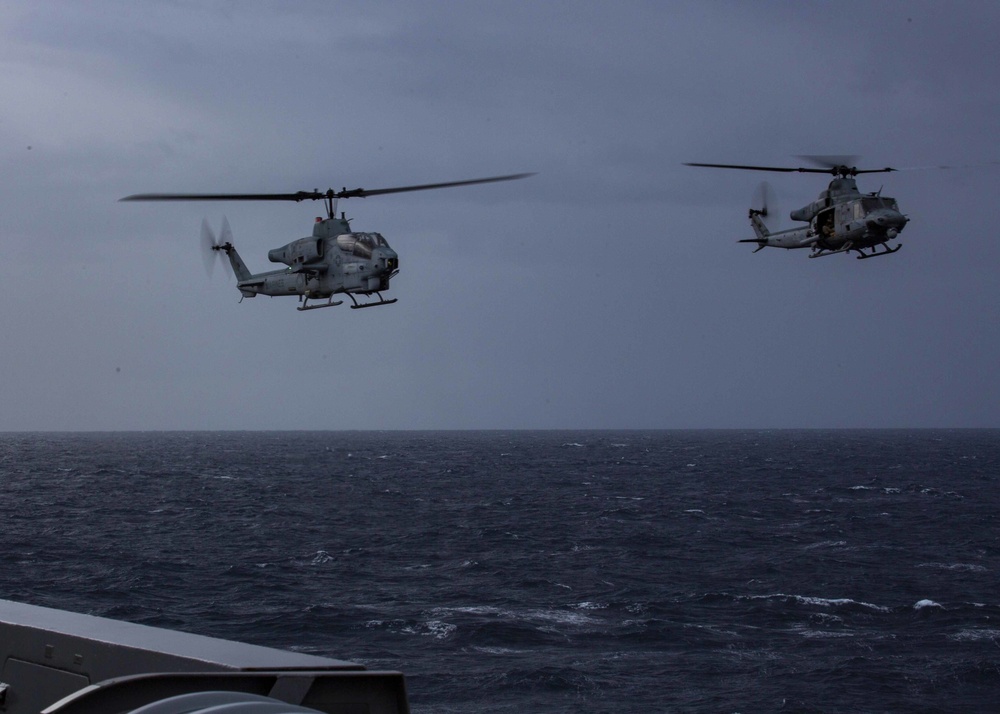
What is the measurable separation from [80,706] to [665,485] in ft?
319

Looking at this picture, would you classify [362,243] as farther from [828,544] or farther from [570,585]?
[828,544]

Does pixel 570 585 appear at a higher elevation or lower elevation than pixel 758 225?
lower

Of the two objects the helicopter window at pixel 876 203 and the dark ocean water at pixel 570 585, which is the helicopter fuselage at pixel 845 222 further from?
the dark ocean water at pixel 570 585

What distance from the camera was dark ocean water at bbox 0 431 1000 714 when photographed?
95.7 ft

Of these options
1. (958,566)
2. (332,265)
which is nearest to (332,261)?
(332,265)

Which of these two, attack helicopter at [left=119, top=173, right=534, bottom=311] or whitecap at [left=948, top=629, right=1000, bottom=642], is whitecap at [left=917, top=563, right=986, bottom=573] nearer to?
whitecap at [left=948, top=629, right=1000, bottom=642]

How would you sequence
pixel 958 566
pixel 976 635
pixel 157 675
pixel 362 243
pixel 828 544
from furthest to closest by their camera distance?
pixel 828 544
pixel 958 566
pixel 976 635
pixel 362 243
pixel 157 675

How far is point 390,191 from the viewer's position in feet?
82.3

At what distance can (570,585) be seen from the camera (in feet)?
143

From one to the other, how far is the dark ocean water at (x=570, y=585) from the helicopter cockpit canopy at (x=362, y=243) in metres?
12.6

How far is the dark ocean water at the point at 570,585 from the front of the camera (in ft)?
95.7

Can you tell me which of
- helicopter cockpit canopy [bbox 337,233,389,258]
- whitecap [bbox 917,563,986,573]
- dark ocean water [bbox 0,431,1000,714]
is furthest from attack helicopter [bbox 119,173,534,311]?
whitecap [bbox 917,563,986,573]

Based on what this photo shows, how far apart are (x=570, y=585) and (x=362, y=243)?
22.7 m

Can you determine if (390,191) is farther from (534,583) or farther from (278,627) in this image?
(534,583)
